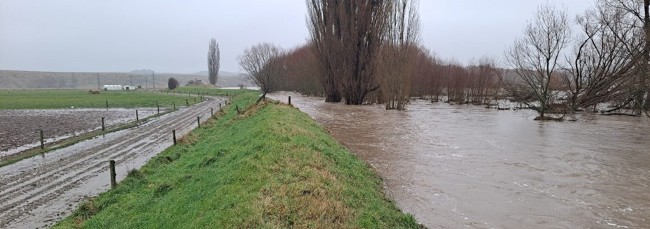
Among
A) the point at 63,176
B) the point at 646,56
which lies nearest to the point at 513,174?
the point at 63,176

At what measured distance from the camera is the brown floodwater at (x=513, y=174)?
775 cm

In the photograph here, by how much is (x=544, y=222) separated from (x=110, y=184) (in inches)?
424

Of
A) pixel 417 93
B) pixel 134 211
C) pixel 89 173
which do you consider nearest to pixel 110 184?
pixel 89 173

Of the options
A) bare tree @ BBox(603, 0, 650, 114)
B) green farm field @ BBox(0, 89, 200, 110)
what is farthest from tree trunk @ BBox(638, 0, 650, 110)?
green farm field @ BBox(0, 89, 200, 110)

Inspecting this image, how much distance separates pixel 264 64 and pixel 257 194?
73.0 meters

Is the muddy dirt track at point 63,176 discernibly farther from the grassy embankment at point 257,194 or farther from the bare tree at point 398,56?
the bare tree at point 398,56

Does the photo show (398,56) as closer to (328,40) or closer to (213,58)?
(328,40)

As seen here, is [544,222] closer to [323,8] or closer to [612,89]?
[612,89]

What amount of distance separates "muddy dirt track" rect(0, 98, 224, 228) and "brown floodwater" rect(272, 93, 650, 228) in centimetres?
764

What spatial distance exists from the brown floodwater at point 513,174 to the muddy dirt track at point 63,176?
7.64 m

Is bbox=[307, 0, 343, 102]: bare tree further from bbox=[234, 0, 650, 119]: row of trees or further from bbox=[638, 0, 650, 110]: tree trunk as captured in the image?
bbox=[638, 0, 650, 110]: tree trunk

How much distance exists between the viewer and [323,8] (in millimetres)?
38281

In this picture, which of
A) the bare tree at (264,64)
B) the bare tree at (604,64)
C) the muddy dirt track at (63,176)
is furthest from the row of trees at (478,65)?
the bare tree at (264,64)

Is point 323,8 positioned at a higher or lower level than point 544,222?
higher
